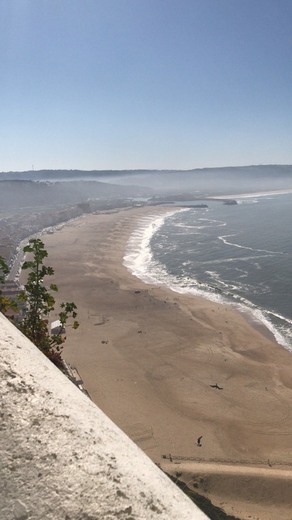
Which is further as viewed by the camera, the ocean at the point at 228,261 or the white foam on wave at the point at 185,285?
the ocean at the point at 228,261

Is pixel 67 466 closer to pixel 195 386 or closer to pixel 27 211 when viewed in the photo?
pixel 195 386

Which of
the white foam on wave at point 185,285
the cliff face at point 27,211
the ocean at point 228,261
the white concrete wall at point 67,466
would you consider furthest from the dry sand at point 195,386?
the cliff face at point 27,211

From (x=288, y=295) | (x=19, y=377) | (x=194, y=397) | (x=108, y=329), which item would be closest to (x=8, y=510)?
(x=19, y=377)

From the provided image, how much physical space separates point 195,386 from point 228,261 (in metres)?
34.1

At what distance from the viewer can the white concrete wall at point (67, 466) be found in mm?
2197

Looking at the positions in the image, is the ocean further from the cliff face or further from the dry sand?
the cliff face

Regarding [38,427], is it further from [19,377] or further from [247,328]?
[247,328]

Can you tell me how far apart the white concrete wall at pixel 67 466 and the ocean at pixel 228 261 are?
30.8 m

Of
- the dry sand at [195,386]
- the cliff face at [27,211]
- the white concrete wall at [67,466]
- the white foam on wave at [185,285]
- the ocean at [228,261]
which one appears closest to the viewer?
A: the white concrete wall at [67,466]

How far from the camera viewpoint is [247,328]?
3400 centimetres

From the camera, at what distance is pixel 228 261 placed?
187 ft

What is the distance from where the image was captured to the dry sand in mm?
16781

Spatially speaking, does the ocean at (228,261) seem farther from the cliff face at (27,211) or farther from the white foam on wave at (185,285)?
the cliff face at (27,211)

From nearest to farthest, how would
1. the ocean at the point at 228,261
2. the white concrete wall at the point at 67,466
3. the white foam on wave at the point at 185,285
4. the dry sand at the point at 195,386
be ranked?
the white concrete wall at the point at 67,466 < the dry sand at the point at 195,386 < the white foam on wave at the point at 185,285 < the ocean at the point at 228,261
